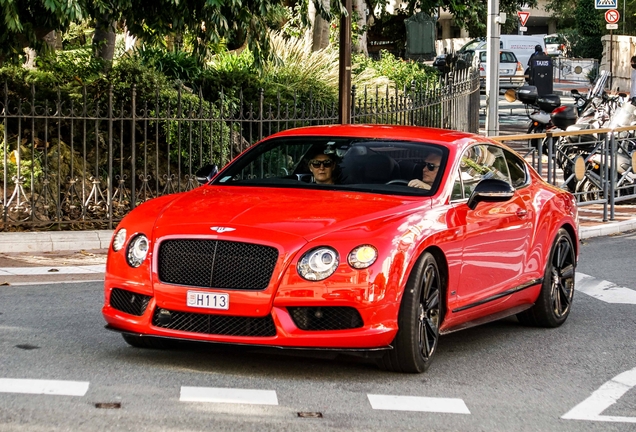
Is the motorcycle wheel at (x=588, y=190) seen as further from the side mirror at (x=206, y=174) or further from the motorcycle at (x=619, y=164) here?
the side mirror at (x=206, y=174)

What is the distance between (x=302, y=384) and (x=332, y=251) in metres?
0.77

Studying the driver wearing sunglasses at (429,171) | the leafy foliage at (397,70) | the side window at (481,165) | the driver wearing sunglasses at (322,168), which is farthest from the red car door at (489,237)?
the leafy foliage at (397,70)

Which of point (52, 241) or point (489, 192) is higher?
point (489, 192)

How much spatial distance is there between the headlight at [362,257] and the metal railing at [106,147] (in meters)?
7.47

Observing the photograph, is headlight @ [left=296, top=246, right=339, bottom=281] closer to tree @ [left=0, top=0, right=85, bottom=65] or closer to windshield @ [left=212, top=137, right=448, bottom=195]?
windshield @ [left=212, top=137, right=448, bottom=195]

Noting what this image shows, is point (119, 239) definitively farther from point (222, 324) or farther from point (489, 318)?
point (489, 318)

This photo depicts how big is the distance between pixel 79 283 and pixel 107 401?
483 centimetres

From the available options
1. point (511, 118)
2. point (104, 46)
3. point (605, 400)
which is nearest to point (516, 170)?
point (605, 400)

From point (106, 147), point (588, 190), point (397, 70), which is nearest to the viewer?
point (106, 147)

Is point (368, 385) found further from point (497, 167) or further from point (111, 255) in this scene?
point (497, 167)

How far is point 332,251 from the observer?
7.04 meters

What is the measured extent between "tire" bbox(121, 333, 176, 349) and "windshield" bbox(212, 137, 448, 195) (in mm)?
1302

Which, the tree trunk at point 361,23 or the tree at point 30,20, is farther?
the tree trunk at point 361,23

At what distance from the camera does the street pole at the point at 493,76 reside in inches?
808
